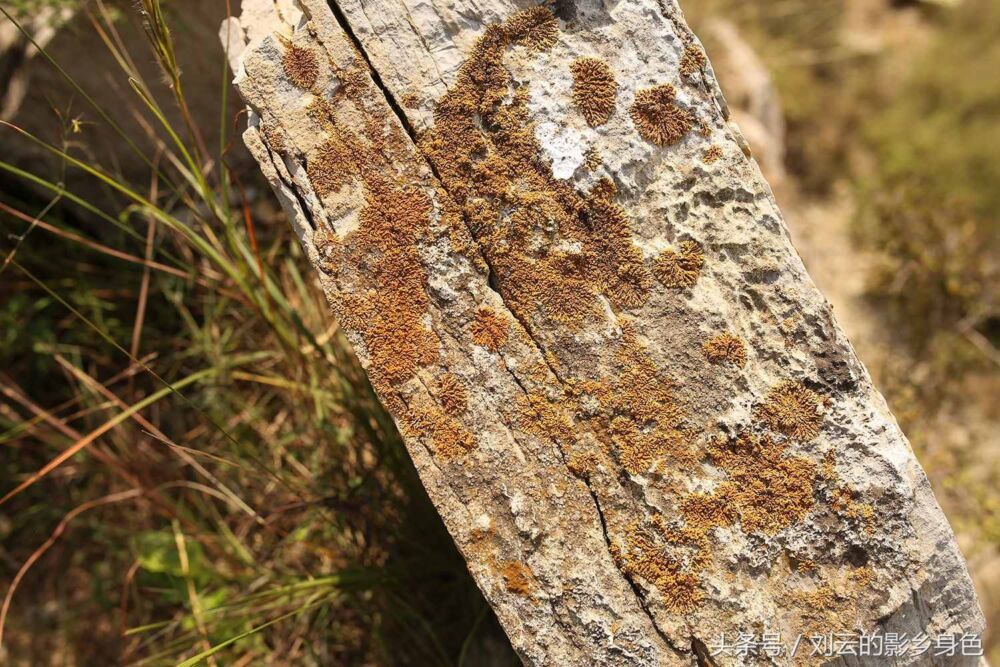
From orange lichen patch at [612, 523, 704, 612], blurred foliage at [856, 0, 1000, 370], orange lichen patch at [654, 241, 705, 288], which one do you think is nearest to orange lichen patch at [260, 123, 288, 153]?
orange lichen patch at [654, 241, 705, 288]

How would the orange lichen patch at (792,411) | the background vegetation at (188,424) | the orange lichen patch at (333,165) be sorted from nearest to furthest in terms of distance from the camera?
the orange lichen patch at (792,411)
the orange lichen patch at (333,165)
the background vegetation at (188,424)

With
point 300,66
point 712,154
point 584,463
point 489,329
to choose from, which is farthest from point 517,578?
point 300,66

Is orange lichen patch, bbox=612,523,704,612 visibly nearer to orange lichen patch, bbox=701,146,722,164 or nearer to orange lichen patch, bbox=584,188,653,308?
orange lichen patch, bbox=584,188,653,308

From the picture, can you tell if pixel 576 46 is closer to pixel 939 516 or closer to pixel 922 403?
pixel 939 516

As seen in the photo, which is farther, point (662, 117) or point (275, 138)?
point (275, 138)

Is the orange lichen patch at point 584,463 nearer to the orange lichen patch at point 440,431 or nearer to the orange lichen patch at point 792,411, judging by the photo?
the orange lichen patch at point 440,431

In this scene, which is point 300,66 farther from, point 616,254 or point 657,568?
point 657,568

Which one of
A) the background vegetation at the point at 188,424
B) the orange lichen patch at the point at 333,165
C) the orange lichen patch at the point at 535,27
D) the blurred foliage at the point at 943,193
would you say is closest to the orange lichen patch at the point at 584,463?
the background vegetation at the point at 188,424
